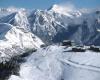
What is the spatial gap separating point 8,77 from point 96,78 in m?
43.5

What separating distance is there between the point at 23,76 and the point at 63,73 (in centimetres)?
2233

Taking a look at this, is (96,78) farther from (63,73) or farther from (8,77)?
(8,77)

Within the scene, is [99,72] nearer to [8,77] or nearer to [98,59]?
[98,59]

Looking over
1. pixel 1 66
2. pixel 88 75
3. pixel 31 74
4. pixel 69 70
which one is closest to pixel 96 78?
pixel 88 75

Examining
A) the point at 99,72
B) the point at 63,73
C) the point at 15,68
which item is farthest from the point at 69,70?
the point at 15,68

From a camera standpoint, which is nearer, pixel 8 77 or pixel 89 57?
pixel 8 77

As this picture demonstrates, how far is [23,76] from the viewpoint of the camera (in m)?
171

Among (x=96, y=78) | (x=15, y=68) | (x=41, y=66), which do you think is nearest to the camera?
(x=96, y=78)

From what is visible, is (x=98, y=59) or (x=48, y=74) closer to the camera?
(x=48, y=74)

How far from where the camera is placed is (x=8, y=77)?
163 metres

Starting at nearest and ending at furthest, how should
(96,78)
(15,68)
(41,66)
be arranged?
(96,78) < (15,68) < (41,66)

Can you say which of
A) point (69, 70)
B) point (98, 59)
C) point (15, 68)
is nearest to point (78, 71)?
point (69, 70)

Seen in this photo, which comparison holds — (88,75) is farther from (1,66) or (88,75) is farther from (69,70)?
(1,66)

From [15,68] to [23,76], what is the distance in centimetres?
664
